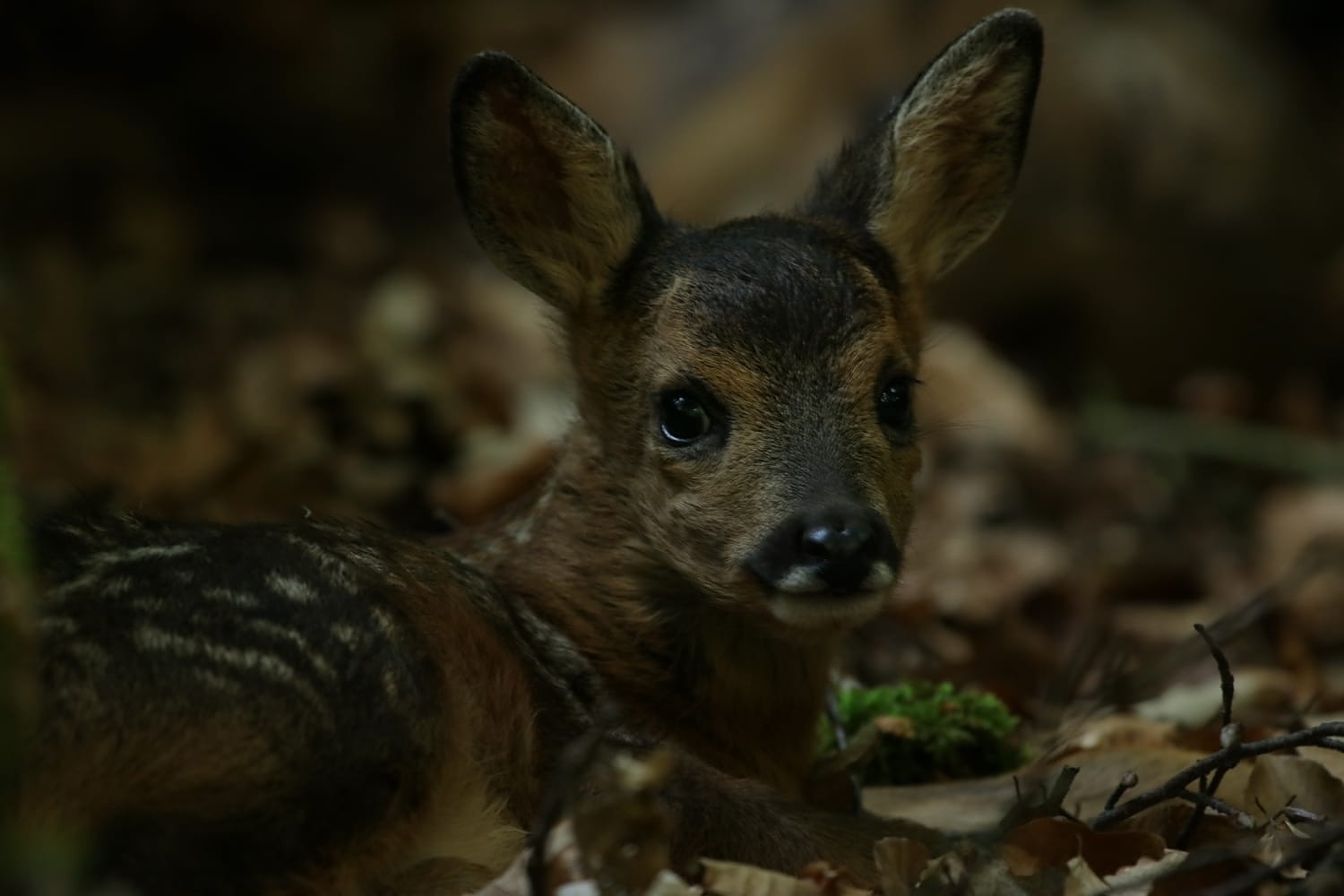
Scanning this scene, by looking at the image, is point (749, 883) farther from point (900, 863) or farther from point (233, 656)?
point (233, 656)

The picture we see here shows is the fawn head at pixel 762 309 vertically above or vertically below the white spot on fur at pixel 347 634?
above

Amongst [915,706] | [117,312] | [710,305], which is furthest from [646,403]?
[117,312]

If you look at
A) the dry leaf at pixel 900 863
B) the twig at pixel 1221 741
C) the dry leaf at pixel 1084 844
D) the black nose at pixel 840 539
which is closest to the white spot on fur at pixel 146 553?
the black nose at pixel 840 539

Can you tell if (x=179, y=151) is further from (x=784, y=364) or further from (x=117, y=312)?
(x=784, y=364)

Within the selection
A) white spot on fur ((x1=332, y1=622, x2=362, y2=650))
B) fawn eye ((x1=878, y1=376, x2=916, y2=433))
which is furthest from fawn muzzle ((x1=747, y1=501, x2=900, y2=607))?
white spot on fur ((x1=332, y1=622, x2=362, y2=650))

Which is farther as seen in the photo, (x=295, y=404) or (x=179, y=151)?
(x=179, y=151)

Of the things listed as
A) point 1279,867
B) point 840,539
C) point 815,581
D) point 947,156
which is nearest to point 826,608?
point 815,581

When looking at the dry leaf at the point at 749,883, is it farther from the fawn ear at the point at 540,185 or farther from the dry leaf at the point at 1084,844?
the fawn ear at the point at 540,185
